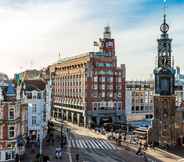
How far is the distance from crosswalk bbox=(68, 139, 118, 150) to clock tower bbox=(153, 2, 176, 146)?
10207 millimetres

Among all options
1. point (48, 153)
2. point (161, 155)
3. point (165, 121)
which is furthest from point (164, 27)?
point (48, 153)

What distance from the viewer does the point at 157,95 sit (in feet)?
251

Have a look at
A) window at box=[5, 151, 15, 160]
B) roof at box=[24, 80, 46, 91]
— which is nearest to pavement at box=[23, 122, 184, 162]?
window at box=[5, 151, 15, 160]

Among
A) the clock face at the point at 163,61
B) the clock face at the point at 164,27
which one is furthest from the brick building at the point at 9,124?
the clock face at the point at 164,27

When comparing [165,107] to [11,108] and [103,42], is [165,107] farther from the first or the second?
[103,42]

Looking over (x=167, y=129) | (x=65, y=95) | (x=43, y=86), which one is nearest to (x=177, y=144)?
(x=167, y=129)

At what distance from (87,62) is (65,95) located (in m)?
24.9

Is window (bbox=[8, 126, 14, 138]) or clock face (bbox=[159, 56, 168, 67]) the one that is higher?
clock face (bbox=[159, 56, 168, 67])

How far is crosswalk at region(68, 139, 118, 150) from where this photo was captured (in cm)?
7719

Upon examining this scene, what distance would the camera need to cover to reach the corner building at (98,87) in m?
120

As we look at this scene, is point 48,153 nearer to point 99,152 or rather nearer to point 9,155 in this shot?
point 99,152

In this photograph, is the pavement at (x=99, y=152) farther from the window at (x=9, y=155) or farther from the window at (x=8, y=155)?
the window at (x=8, y=155)

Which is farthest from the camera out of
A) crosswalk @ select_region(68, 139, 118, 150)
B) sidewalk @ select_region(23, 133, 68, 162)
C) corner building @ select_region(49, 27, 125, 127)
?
corner building @ select_region(49, 27, 125, 127)

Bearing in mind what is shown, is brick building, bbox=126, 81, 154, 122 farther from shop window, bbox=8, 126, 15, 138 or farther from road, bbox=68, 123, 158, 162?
shop window, bbox=8, 126, 15, 138
